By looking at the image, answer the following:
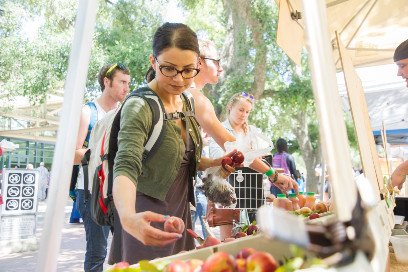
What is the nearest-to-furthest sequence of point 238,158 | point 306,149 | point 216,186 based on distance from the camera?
point 238,158, point 216,186, point 306,149

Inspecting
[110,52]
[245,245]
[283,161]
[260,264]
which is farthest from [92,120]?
[110,52]

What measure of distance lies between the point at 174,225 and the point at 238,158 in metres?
1.04

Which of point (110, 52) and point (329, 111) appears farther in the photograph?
point (110, 52)

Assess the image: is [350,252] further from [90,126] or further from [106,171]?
[90,126]

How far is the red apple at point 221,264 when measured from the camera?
938 mm

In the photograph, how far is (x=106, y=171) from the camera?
1.94 m

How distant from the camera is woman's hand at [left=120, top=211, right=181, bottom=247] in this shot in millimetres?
1227

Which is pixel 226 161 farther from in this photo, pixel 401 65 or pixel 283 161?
pixel 283 161

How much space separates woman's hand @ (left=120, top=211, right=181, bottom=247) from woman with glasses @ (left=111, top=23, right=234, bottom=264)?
12.2 inches

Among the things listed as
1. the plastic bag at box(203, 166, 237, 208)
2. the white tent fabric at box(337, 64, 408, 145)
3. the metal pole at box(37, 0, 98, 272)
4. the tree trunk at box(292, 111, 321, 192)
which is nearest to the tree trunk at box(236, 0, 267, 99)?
the white tent fabric at box(337, 64, 408, 145)

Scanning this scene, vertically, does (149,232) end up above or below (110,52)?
below

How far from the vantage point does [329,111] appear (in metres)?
0.77

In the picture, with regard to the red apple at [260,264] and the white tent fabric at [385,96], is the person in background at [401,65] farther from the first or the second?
the white tent fabric at [385,96]

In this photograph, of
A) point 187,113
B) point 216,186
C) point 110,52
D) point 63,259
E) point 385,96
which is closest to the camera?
point 187,113
